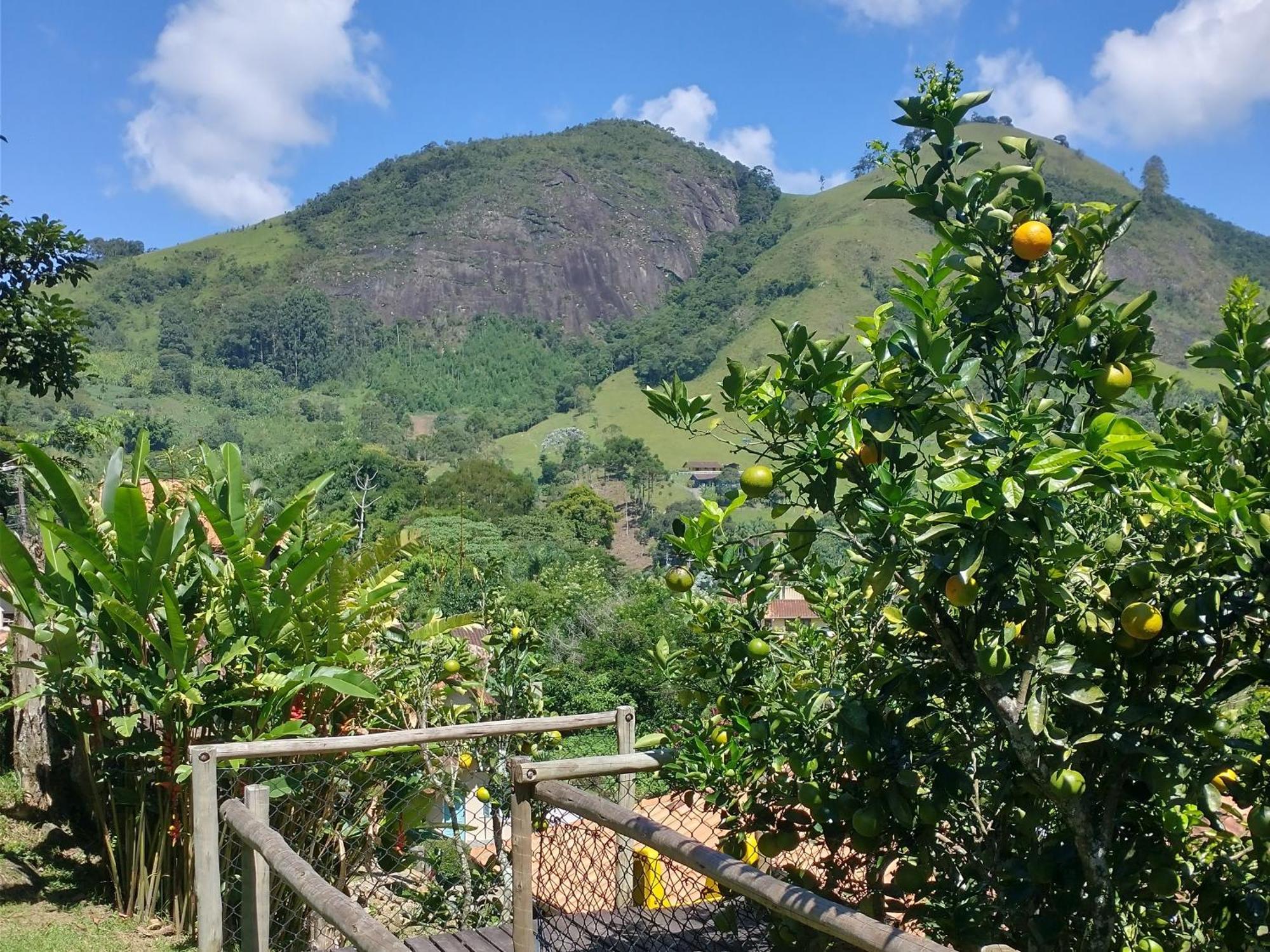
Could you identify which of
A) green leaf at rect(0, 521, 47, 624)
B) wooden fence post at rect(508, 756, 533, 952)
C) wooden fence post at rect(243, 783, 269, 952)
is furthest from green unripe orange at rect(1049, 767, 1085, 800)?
green leaf at rect(0, 521, 47, 624)

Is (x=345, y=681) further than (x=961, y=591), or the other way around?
(x=345, y=681)

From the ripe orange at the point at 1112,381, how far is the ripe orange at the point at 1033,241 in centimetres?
22

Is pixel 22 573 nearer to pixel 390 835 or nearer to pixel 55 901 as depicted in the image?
pixel 55 901

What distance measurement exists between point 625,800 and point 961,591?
2332 millimetres

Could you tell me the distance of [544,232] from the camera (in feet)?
461

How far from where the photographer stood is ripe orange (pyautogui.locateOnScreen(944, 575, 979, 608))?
60.6 inches

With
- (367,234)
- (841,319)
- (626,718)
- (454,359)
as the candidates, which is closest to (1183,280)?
(841,319)

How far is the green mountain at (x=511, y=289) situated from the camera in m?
94.6

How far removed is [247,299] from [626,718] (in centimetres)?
11987

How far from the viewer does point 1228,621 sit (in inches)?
63.0

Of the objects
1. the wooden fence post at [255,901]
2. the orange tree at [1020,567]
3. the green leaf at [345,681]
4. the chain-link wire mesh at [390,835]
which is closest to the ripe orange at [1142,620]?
the orange tree at [1020,567]

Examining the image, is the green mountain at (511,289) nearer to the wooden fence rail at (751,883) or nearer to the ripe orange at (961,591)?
the wooden fence rail at (751,883)

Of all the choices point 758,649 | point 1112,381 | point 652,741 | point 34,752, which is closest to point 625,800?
point 652,741

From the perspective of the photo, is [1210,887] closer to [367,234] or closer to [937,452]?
[937,452]
